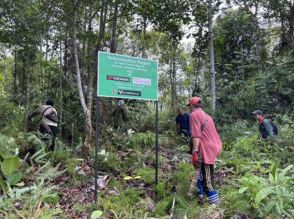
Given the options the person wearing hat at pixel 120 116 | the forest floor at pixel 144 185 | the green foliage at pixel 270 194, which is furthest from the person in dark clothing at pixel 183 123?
the green foliage at pixel 270 194

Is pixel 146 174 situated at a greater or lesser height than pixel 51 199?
greater

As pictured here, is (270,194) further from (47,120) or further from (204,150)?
(47,120)

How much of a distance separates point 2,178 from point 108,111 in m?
6.85

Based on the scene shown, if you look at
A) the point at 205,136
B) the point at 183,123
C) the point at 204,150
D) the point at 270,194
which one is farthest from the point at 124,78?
the point at 183,123

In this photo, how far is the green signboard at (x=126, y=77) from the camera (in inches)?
239

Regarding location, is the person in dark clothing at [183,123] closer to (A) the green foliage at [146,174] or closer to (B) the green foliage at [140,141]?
(B) the green foliage at [140,141]

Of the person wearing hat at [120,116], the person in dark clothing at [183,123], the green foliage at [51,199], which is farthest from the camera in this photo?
the person in dark clothing at [183,123]

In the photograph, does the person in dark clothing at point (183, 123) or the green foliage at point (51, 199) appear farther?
the person in dark clothing at point (183, 123)

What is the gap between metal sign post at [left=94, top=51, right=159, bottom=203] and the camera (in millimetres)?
6055

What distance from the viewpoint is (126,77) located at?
6.46 meters

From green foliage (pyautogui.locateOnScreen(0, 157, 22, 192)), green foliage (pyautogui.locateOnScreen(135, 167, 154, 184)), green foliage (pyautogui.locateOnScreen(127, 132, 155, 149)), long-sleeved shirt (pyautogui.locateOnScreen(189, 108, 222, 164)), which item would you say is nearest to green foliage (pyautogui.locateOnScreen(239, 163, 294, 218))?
long-sleeved shirt (pyautogui.locateOnScreen(189, 108, 222, 164))

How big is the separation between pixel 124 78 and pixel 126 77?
0.06 meters

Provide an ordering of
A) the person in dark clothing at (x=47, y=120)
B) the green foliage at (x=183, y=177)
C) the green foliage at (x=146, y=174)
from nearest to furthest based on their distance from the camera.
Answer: the green foliage at (x=183, y=177) → the green foliage at (x=146, y=174) → the person in dark clothing at (x=47, y=120)

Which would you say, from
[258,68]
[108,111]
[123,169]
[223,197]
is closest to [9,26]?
[108,111]
